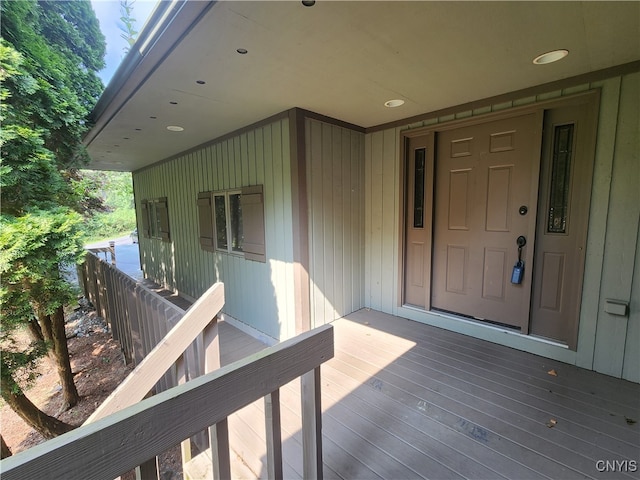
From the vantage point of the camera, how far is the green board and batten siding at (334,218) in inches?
127

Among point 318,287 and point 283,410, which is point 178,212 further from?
point 283,410

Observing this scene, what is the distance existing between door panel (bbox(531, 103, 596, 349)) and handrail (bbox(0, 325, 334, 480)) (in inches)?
102

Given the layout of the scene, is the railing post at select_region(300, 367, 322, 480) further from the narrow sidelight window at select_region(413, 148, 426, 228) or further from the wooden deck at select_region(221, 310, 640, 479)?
the narrow sidelight window at select_region(413, 148, 426, 228)

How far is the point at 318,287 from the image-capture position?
11.0 ft

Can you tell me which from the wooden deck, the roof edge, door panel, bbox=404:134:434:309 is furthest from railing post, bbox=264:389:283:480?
door panel, bbox=404:134:434:309

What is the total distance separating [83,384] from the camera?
12.5 feet

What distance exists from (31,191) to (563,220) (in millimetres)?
4481

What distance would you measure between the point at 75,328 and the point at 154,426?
20.0ft

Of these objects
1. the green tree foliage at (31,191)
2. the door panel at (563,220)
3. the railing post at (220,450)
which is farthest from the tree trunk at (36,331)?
the door panel at (563,220)

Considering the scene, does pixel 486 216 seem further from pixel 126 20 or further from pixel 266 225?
pixel 126 20

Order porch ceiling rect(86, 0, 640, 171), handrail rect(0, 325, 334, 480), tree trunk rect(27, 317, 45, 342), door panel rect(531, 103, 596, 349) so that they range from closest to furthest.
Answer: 1. handrail rect(0, 325, 334, 480)
2. porch ceiling rect(86, 0, 640, 171)
3. door panel rect(531, 103, 596, 349)
4. tree trunk rect(27, 317, 45, 342)

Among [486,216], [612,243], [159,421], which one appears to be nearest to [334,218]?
[486,216]

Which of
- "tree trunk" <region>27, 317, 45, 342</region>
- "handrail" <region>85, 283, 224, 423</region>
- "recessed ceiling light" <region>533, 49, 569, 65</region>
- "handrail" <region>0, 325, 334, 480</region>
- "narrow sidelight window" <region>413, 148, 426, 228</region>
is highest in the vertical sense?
"recessed ceiling light" <region>533, 49, 569, 65</region>

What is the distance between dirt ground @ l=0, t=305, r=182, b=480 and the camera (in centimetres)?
301
